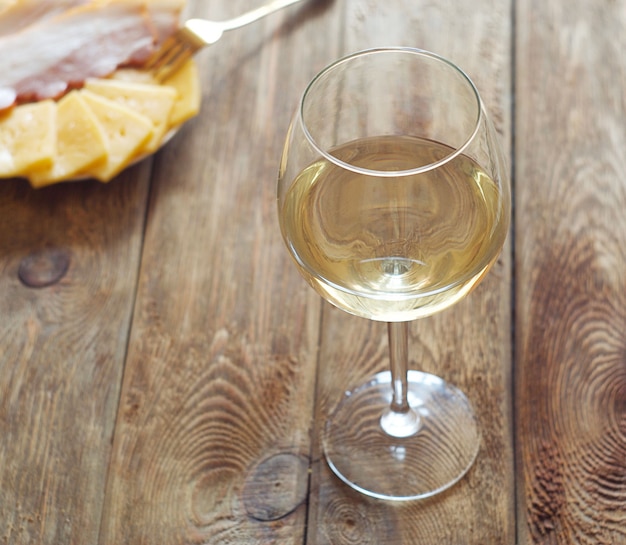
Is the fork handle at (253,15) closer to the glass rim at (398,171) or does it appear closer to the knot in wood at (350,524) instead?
the glass rim at (398,171)

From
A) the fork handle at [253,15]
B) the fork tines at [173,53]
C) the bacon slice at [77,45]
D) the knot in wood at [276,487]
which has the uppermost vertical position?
the bacon slice at [77,45]

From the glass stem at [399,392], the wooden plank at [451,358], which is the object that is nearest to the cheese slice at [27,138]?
the wooden plank at [451,358]

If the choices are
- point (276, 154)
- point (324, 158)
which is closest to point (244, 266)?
point (276, 154)

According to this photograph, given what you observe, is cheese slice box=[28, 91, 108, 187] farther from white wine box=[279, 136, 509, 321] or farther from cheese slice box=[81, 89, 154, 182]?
white wine box=[279, 136, 509, 321]

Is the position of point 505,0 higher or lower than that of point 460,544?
higher

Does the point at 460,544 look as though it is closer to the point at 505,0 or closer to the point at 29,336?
the point at 29,336

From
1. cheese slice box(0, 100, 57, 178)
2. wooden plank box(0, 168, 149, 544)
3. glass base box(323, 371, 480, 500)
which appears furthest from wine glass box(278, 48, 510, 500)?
cheese slice box(0, 100, 57, 178)

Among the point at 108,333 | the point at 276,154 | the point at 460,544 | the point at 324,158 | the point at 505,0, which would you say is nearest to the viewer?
the point at 324,158
